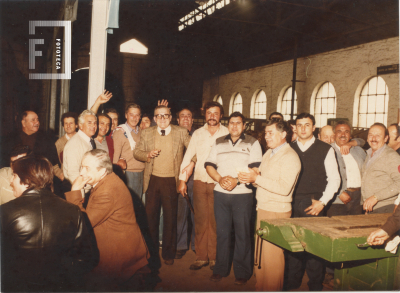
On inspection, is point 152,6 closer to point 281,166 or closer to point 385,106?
point 385,106

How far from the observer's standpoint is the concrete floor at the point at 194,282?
359cm

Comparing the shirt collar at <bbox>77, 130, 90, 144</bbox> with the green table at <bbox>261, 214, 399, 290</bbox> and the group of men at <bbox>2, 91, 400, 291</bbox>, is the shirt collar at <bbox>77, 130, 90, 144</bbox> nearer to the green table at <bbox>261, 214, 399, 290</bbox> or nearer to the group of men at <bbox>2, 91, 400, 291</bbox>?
the group of men at <bbox>2, 91, 400, 291</bbox>

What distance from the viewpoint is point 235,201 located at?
3598 millimetres

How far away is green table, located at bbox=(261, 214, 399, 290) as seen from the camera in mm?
2363

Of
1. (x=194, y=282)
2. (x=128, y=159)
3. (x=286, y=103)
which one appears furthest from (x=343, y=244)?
(x=286, y=103)

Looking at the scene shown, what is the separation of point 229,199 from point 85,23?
25.0ft

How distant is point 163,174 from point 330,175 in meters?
2.07

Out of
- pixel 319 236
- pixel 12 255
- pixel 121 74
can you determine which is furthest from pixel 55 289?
pixel 121 74

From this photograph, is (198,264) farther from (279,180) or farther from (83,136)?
(83,136)

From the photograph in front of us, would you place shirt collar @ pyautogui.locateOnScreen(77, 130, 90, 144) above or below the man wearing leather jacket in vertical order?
above

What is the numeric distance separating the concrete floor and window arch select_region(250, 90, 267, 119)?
14789mm

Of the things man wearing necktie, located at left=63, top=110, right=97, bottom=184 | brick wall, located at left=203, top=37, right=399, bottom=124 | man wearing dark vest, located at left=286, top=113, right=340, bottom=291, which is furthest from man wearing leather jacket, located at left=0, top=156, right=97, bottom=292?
brick wall, located at left=203, top=37, right=399, bottom=124

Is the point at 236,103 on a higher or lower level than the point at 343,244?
higher

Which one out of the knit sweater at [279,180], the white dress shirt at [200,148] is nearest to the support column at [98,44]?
the white dress shirt at [200,148]
